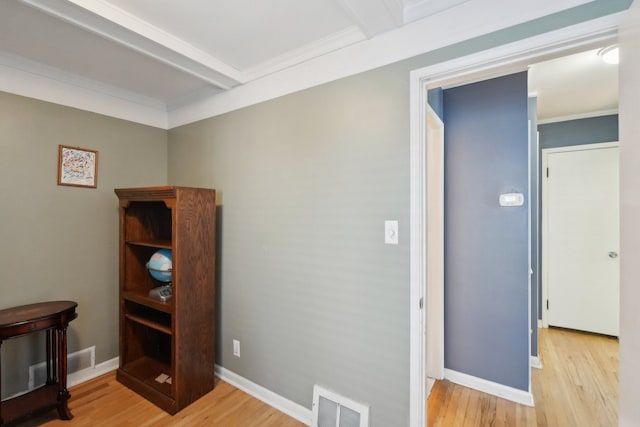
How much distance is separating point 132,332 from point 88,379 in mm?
445

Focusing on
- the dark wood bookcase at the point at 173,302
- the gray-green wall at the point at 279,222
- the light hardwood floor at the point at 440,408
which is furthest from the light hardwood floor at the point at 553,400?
the dark wood bookcase at the point at 173,302

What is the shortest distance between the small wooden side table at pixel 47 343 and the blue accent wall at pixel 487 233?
2.73 metres

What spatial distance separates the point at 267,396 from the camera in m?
2.06

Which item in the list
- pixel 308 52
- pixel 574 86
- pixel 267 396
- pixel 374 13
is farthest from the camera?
pixel 574 86

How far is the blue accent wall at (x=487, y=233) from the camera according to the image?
2.11 m

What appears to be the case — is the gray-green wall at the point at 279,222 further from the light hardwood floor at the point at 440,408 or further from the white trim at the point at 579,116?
the white trim at the point at 579,116

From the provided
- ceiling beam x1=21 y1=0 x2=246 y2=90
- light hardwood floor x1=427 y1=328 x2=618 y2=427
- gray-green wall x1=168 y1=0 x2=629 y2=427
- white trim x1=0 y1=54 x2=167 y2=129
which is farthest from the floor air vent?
white trim x1=0 y1=54 x2=167 y2=129

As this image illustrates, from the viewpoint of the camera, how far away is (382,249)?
1578mm

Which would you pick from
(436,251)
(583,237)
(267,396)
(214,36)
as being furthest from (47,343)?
(583,237)

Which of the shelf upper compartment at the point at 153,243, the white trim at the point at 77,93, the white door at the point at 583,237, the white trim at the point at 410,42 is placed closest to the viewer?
the white trim at the point at 410,42

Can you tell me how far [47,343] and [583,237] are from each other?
5.14 meters

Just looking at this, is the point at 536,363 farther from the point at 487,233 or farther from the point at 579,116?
the point at 579,116

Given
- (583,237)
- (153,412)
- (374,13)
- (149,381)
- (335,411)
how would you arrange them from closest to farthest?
(374,13) → (335,411) → (153,412) → (149,381) → (583,237)

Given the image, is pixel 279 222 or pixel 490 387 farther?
pixel 490 387
